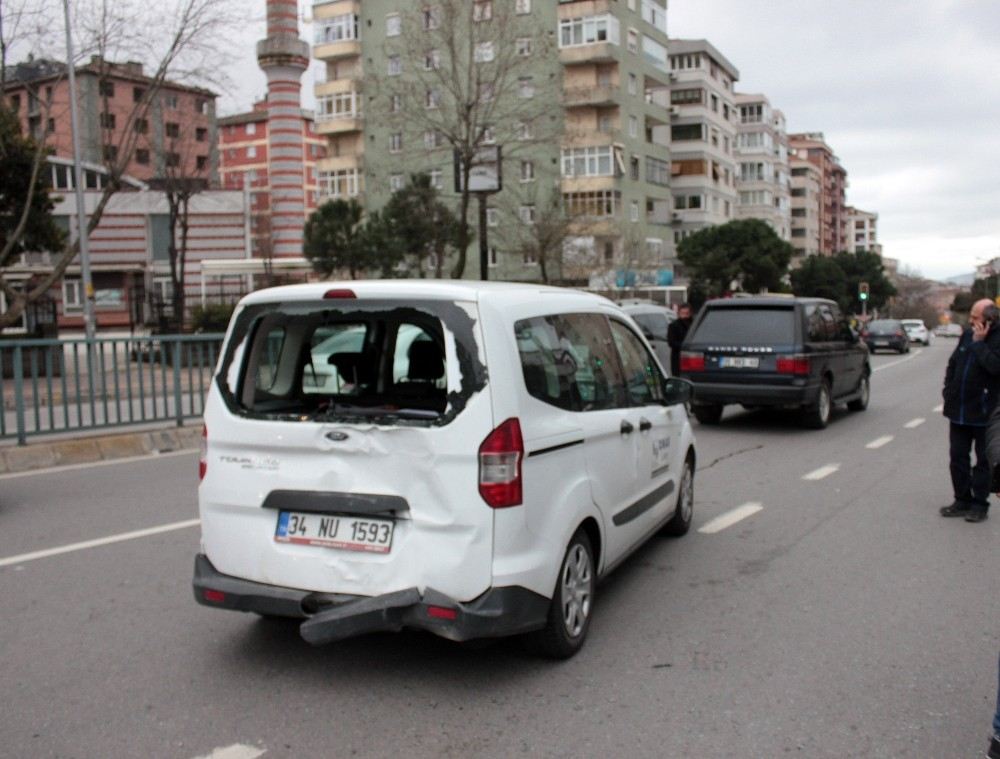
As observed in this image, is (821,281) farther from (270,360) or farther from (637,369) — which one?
(270,360)

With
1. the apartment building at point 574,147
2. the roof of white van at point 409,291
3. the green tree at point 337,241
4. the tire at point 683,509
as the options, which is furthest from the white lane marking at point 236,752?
the green tree at point 337,241

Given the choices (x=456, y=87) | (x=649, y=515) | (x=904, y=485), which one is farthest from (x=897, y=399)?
(x=649, y=515)

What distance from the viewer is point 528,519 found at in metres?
4.23

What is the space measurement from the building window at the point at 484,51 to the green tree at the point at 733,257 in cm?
3686

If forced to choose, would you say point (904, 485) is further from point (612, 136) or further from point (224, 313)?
point (612, 136)

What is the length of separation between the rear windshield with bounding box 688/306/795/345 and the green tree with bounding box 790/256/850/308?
72.8 meters

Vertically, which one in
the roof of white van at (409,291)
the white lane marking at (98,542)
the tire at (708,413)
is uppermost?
the roof of white van at (409,291)

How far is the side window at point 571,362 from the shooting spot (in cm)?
449

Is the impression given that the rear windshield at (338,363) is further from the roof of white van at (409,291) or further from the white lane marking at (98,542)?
the white lane marking at (98,542)

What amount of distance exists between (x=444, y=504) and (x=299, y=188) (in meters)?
54.2

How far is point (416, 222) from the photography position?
38.0 metres

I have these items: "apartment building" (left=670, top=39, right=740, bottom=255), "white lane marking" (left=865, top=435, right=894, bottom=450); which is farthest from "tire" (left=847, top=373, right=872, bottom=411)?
"apartment building" (left=670, top=39, right=740, bottom=255)

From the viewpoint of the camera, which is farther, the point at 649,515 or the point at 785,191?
the point at 785,191

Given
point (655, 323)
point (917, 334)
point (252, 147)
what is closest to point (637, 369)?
point (655, 323)
